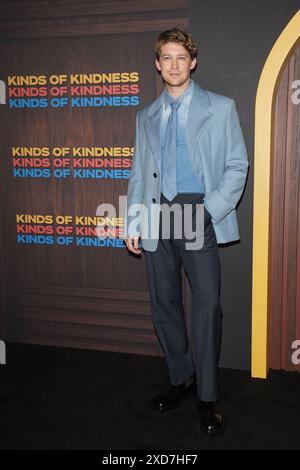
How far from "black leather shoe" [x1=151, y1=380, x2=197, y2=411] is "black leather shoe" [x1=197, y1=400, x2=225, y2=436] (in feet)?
0.61

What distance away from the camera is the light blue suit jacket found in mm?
2395

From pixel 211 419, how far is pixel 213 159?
1.24m

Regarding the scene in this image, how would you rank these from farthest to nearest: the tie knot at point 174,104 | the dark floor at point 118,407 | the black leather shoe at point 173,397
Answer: the black leather shoe at point 173,397, the tie knot at point 174,104, the dark floor at point 118,407

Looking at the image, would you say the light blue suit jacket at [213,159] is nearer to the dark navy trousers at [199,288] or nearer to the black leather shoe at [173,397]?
the dark navy trousers at [199,288]

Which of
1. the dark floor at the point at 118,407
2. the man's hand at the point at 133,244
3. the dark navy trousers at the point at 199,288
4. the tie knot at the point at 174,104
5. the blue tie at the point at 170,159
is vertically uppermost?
the tie knot at the point at 174,104

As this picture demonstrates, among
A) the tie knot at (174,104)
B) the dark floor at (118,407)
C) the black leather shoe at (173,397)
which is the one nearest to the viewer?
the dark floor at (118,407)

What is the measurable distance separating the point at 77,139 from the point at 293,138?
130 centimetres

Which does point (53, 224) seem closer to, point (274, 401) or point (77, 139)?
point (77, 139)

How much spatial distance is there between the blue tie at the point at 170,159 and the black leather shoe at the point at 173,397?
104 cm

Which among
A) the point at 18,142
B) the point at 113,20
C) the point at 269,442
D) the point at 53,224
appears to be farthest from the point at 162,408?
the point at 113,20

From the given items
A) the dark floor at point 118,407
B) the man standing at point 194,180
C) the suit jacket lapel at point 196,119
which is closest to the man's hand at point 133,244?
the man standing at point 194,180

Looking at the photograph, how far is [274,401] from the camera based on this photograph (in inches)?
106

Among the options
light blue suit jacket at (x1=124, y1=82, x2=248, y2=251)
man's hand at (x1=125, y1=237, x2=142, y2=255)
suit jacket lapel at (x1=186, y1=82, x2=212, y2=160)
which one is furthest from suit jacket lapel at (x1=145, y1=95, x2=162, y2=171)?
man's hand at (x1=125, y1=237, x2=142, y2=255)

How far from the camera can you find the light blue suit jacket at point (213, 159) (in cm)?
239
